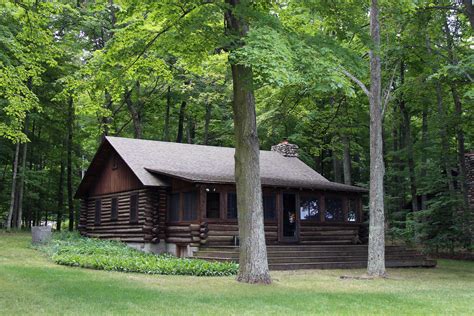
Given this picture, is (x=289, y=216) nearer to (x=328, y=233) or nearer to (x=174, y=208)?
(x=328, y=233)

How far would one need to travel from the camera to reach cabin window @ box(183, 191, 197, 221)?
20.5 meters

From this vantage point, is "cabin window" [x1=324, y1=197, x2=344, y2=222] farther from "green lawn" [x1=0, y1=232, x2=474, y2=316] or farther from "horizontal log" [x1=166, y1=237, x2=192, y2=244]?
"green lawn" [x1=0, y1=232, x2=474, y2=316]

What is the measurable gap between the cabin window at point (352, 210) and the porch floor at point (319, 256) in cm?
291

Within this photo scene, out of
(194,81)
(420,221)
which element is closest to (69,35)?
(194,81)

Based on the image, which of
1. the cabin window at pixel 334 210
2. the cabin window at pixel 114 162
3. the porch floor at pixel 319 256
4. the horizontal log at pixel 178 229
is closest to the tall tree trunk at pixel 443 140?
the porch floor at pixel 319 256

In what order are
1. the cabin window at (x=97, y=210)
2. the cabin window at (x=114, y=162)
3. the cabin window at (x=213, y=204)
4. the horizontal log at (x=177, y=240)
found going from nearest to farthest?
the horizontal log at (x=177, y=240)
the cabin window at (x=213, y=204)
the cabin window at (x=114, y=162)
the cabin window at (x=97, y=210)

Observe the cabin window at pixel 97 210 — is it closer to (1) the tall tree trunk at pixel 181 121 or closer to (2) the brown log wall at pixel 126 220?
(2) the brown log wall at pixel 126 220

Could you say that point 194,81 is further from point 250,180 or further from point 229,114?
point 250,180

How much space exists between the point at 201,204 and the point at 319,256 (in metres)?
5.12

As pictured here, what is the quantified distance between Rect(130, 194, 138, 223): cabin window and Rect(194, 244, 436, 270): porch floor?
4.82m

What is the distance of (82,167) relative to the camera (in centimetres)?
3897

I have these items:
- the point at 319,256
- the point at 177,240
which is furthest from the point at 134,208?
the point at 319,256

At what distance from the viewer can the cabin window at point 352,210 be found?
24312 millimetres

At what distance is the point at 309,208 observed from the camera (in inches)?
905
